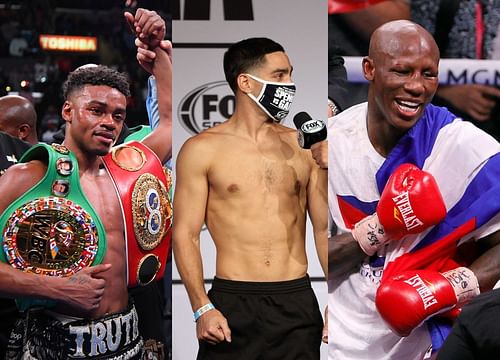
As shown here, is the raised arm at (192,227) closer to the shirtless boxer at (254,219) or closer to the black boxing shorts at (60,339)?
the shirtless boxer at (254,219)

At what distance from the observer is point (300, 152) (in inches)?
148

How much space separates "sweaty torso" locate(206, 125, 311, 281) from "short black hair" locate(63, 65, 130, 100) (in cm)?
49

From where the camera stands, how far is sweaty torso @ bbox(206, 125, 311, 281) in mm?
3676

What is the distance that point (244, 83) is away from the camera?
12.4 feet

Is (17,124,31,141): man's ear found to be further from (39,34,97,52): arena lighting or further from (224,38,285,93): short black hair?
(224,38,285,93): short black hair

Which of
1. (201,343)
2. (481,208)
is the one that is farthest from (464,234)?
(201,343)

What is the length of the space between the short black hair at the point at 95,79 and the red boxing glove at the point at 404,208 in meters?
1.33

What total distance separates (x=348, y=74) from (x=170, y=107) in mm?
890

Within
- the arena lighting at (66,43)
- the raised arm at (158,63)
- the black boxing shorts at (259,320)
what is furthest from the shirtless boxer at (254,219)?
the arena lighting at (66,43)

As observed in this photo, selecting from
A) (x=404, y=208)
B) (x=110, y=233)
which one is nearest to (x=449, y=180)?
(x=404, y=208)

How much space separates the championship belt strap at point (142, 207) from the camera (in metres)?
3.70

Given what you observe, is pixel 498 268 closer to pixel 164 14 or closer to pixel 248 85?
pixel 248 85

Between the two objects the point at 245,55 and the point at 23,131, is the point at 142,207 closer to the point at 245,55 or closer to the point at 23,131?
the point at 23,131

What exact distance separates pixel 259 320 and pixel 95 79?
1.39 metres
